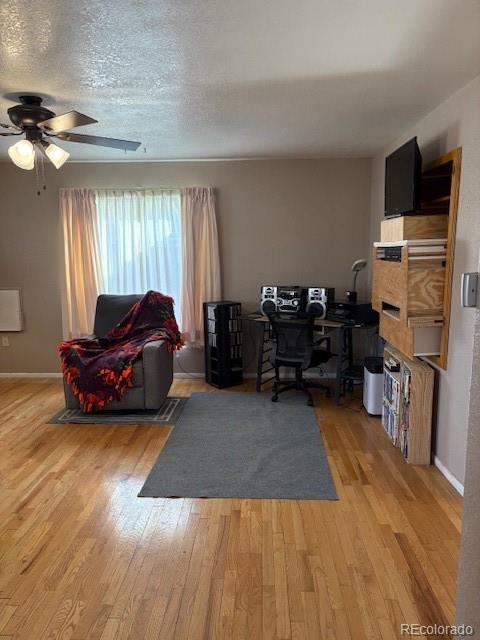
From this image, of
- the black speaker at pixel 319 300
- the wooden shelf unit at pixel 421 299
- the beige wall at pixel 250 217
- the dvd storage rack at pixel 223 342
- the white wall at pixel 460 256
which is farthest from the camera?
the beige wall at pixel 250 217

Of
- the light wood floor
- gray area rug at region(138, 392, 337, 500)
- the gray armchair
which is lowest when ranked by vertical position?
the light wood floor

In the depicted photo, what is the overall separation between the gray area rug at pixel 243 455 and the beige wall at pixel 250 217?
4.91 feet

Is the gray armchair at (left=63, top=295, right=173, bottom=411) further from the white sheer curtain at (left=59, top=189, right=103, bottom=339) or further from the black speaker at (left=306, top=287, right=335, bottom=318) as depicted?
the black speaker at (left=306, top=287, right=335, bottom=318)

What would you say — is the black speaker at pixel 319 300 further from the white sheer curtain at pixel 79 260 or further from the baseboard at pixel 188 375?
the white sheer curtain at pixel 79 260

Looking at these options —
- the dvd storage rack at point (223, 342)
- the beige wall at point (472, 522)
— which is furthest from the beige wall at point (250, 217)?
the beige wall at point (472, 522)

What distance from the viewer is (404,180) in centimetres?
291

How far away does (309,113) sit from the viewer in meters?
3.02

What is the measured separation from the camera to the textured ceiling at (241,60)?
5.50 feet

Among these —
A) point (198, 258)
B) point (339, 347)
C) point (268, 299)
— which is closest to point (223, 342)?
point (268, 299)

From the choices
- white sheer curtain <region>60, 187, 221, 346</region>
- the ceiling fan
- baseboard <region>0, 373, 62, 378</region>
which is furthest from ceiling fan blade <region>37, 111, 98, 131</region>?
baseboard <region>0, 373, 62, 378</region>

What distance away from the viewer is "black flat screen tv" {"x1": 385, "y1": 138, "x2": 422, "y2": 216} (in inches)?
107

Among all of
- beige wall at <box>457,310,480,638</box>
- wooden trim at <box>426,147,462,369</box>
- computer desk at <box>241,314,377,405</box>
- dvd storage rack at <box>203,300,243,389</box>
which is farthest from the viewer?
dvd storage rack at <box>203,300,243,389</box>

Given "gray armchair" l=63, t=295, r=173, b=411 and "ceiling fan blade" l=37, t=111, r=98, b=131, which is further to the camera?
"gray armchair" l=63, t=295, r=173, b=411

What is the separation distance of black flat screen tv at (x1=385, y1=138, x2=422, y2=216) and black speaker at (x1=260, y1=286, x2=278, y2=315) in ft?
4.96
